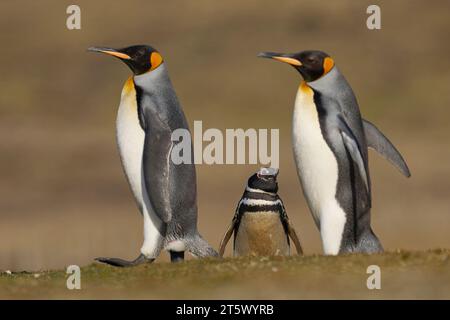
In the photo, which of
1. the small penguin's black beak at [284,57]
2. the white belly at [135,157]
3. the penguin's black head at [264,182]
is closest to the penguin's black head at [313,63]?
the small penguin's black beak at [284,57]

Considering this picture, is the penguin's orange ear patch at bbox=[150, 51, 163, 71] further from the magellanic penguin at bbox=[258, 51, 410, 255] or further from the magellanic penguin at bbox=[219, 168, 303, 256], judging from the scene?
the magellanic penguin at bbox=[219, 168, 303, 256]

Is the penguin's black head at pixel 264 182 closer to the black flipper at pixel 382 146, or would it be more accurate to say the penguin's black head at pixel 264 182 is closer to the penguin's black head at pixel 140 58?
the black flipper at pixel 382 146

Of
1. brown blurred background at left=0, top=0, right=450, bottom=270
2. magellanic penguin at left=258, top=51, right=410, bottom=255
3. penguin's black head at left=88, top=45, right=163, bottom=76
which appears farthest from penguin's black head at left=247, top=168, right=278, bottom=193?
brown blurred background at left=0, top=0, right=450, bottom=270

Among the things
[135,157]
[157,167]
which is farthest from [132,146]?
[157,167]

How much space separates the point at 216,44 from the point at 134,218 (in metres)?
17.1

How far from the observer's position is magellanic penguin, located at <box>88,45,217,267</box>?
36.1 feet

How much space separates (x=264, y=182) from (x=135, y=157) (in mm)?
1086

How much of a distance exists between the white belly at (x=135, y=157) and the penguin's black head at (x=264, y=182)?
94 centimetres

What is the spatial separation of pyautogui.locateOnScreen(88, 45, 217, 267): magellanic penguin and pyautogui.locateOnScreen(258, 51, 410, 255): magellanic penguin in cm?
87

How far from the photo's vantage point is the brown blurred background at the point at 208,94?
90.8 ft

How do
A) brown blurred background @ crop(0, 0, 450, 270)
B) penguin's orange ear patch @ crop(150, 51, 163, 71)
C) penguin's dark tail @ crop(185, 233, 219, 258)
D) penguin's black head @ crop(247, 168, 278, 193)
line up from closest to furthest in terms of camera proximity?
1. penguin's dark tail @ crop(185, 233, 219, 258)
2. penguin's orange ear patch @ crop(150, 51, 163, 71)
3. penguin's black head @ crop(247, 168, 278, 193)
4. brown blurred background @ crop(0, 0, 450, 270)

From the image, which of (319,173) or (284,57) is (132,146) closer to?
(284,57)

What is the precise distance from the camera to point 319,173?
10875 millimetres
